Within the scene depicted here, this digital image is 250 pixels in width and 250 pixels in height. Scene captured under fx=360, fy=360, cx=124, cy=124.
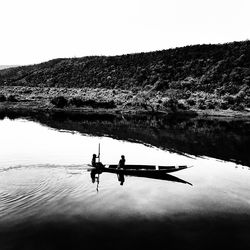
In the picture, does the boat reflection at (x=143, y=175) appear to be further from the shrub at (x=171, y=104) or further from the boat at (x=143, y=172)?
the shrub at (x=171, y=104)

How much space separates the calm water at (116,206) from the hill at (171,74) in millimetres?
54196

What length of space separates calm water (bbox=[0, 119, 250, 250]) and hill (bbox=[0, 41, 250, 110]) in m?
54.2

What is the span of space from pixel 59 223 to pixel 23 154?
59.5 ft

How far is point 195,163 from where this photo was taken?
3391 cm

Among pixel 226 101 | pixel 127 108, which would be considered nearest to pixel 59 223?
pixel 127 108

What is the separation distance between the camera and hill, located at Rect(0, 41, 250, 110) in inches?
3618

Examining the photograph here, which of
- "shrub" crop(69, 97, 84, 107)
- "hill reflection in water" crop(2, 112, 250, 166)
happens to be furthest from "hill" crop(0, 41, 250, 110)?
"hill reflection in water" crop(2, 112, 250, 166)

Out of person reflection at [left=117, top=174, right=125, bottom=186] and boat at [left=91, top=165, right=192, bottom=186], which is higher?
boat at [left=91, top=165, right=192, bottom=186]

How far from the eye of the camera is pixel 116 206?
20.9m

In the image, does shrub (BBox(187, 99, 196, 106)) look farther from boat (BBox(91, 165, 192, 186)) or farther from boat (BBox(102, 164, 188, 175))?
boat (BBox(102, 164, 188, 175))

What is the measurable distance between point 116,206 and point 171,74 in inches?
3862

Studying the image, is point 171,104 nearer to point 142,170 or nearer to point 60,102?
point 60,102

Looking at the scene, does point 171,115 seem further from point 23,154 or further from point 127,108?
point 23,154

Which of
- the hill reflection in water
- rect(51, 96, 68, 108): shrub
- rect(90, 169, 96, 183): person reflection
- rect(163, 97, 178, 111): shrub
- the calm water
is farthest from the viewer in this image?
rect(51, 96, 68, 108): shrub
